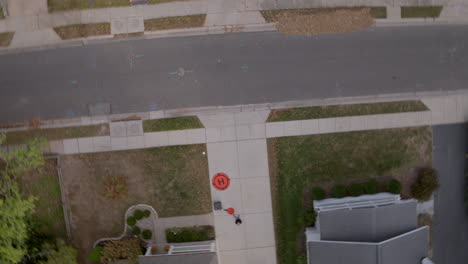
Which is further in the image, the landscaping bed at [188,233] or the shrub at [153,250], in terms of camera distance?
the landscaping bed at [188,233]

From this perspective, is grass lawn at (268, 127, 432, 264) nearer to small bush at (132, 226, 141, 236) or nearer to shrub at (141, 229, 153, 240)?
shrub at (141, 229, 153, 240)

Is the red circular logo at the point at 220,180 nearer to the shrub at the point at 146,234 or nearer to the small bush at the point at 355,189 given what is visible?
the shrub at the point at 146,234

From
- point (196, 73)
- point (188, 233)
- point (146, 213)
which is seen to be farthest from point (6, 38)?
point (188, 233)

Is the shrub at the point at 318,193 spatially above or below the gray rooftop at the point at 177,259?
above

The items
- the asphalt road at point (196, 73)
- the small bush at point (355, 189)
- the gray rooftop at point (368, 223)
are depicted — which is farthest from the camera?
the asphalt road at point (196, 73)

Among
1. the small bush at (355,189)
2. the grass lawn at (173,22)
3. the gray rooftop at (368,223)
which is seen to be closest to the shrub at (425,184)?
the gray rooftop at (368,223)

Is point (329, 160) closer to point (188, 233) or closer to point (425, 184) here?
point (425, 184)
